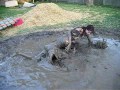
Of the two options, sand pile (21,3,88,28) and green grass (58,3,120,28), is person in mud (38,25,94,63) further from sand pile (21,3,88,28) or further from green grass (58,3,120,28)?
sand pile (21,3,88,28)

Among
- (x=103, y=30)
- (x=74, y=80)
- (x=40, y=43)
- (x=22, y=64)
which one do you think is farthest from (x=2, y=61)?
(x=103, y=30)

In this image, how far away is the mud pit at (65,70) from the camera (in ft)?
21.2

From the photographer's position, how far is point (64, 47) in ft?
26.9

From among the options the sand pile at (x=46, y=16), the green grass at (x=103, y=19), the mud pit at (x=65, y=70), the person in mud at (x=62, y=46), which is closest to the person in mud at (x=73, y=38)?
the person in mud at (x=62, y=46)

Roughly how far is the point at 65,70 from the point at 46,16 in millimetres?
6478

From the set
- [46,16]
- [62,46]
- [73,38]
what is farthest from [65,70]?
[46,16]

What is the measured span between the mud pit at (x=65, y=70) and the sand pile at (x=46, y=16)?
345cm

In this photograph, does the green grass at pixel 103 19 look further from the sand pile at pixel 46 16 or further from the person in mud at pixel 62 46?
the person in mud at pixel 62 46

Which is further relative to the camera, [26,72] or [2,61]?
[2,61]

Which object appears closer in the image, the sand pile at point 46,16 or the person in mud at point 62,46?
the person in mud at point 62,46

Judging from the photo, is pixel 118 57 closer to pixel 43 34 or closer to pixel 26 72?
pixel 26 72

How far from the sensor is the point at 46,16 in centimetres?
1325

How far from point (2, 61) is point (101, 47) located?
10.7 feet

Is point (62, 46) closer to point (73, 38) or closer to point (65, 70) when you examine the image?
point (73, 38)
